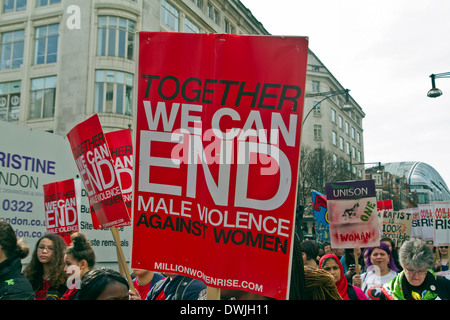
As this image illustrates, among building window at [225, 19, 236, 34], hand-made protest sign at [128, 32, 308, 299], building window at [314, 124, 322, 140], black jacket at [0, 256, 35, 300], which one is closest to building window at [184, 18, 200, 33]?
building window at [225, 19, 236, 34]

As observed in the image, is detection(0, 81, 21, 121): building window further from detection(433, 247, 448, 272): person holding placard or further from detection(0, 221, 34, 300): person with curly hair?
detection(0, 221, 34, 300): person with curly hair

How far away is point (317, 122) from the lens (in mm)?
59906

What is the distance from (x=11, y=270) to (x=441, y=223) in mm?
7279

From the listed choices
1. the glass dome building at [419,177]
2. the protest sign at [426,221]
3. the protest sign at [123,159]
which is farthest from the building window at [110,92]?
the glass dome building at [419,177]

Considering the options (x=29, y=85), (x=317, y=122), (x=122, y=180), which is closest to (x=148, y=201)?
(x=122, y=180)

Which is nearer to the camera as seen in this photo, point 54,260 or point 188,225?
point 188,225

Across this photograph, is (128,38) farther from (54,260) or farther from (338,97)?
(338,97)

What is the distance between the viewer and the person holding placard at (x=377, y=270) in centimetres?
521

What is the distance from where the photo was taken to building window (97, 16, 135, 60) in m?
24.4

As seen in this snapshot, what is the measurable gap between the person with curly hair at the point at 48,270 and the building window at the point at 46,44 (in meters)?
23.1

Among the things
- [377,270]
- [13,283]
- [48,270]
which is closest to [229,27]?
[377,270]

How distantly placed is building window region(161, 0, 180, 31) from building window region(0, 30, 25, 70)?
8.34 metres

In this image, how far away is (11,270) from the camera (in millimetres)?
3686
